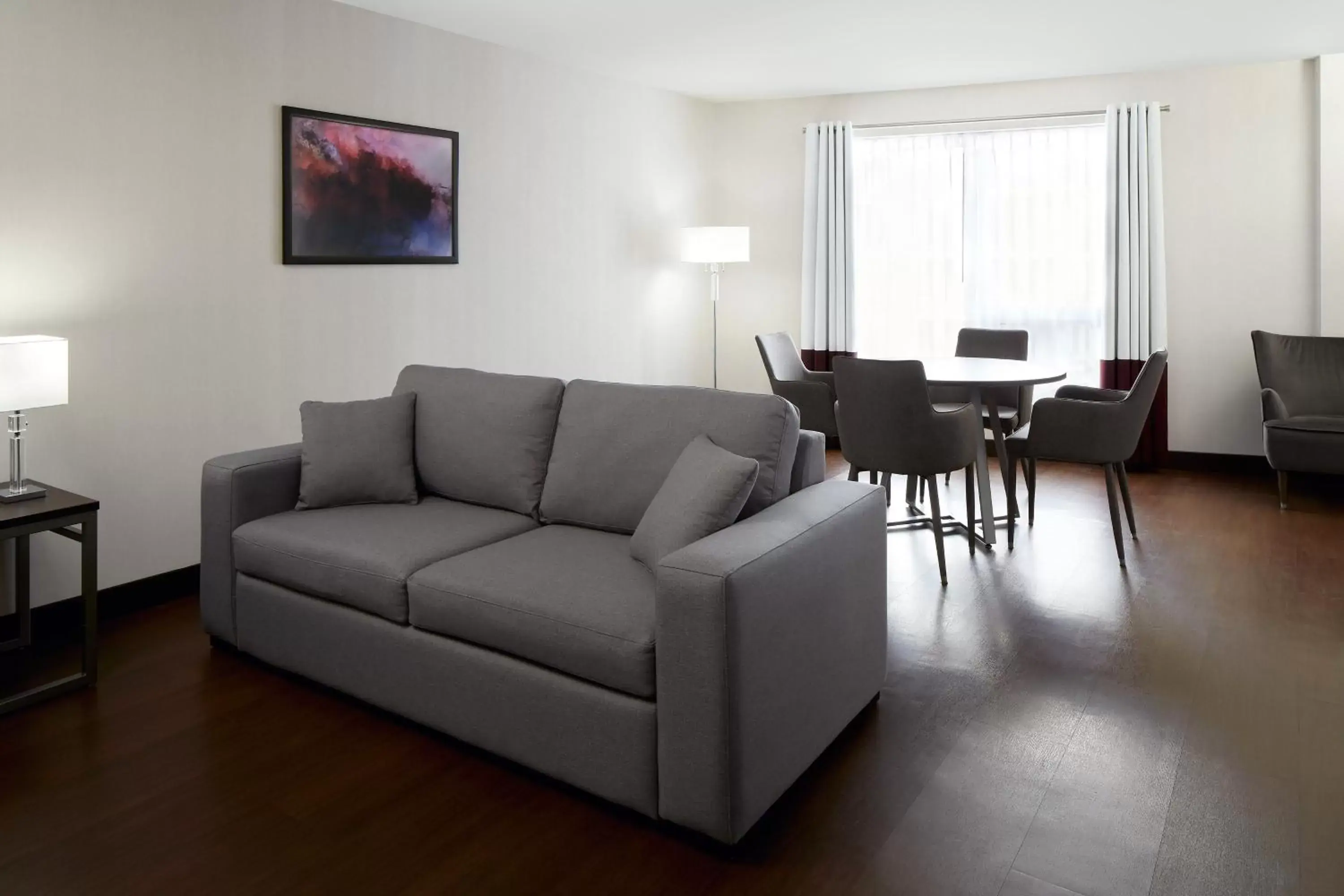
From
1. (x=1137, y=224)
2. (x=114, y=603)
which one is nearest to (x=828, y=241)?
(x=1137, y=224)

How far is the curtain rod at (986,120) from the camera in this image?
6.32m

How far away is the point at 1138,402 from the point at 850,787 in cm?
259

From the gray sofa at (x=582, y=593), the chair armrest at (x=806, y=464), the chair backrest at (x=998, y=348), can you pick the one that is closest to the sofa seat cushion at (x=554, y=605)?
the gray sofa at (x=582, y=593)

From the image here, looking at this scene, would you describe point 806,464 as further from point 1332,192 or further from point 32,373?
point 1332,192

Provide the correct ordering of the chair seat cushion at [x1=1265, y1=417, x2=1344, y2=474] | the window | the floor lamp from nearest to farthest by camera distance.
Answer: the chair seat cushion at [x1=1265, y1=417, x2=1344, y2=474], the window, the floor lamp

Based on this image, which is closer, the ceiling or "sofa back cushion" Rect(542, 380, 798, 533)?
"sofa back cushion" Rect(542, 380, 798, 533)

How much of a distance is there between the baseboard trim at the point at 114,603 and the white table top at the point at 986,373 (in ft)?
10.2

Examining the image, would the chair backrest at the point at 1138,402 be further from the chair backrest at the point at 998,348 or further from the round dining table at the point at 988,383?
the chair backrest at the point at 998,348

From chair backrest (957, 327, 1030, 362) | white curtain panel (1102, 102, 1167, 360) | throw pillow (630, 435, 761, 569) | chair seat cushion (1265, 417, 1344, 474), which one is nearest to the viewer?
throw pillow (630, 435, 761, 569)

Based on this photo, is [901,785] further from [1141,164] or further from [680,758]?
[1141,164]

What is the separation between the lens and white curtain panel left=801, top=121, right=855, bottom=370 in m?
6.97

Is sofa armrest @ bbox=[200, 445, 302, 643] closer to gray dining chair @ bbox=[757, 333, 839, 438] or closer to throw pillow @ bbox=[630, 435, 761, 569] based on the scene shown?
throw pillow @ bbox=[630, 435, 761, 569]

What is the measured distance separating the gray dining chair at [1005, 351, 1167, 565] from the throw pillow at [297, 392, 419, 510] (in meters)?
2.70

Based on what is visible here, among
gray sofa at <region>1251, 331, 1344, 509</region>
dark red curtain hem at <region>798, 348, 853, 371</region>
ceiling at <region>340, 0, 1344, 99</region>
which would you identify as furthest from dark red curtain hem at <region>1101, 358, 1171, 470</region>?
ceiling at <region>340, 0, 1344, 99</region>
